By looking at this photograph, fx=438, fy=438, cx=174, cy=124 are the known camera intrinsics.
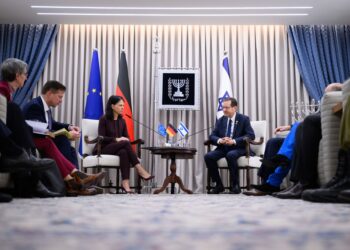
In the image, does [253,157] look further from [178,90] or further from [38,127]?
A: [38,127]

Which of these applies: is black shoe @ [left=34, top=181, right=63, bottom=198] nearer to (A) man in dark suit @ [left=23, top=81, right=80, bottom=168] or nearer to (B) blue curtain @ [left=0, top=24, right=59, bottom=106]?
(A) man in dark suit @ [left=23, top=81, right=80, bottom=168]

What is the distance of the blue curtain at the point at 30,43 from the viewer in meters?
6.40

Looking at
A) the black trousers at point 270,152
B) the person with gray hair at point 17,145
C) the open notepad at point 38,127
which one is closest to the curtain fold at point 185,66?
the black trousers at point 270,152

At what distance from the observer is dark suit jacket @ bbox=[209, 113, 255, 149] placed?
4941mm

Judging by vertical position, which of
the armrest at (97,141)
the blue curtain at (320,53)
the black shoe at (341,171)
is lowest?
the black shoe at (341,171)

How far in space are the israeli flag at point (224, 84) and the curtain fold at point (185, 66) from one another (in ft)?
0.74

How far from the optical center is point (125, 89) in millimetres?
6152

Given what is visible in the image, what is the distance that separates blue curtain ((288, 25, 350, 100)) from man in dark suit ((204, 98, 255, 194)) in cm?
177

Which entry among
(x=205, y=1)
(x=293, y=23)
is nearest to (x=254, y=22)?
(x=293, y=23)

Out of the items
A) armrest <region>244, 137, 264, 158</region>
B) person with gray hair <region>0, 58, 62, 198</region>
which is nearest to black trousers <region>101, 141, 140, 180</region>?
armrest <region>244, 137, 264, 158</region>

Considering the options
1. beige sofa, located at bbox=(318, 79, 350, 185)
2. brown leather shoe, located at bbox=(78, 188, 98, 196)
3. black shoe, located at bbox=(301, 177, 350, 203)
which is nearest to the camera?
black shoe, located at bbox=(301, 177, 350, 203)

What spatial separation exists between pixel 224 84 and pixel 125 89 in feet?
4.58

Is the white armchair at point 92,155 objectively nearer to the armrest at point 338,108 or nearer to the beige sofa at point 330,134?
the beige sofa at point 330,134

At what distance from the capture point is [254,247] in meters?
0.69
